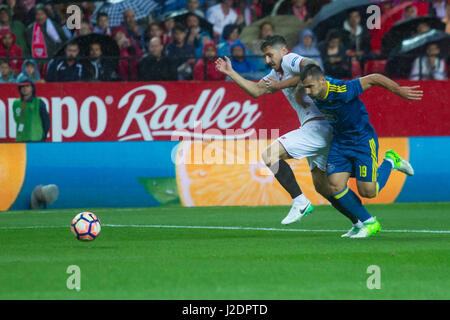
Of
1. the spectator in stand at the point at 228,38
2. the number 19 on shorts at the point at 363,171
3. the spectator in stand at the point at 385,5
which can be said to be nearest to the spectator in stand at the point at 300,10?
the spectator in stand at the point at 228,38

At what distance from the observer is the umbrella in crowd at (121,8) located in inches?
717

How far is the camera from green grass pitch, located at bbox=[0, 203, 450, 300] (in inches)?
248

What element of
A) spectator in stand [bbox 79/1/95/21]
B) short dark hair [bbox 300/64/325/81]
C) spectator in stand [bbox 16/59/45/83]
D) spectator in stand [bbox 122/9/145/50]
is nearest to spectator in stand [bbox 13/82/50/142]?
spectator in stand [bbox 16/59/45/83]

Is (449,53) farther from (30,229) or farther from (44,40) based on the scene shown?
(30,229)

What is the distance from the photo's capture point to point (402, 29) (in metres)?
17.4

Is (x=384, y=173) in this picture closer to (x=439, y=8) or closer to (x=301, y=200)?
(x=301, y=200)

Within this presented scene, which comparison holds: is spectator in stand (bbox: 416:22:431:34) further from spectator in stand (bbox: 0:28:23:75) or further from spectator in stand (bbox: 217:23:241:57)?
spectator in stand (bbox: 0:28:23:75)

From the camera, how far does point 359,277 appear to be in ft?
22.4

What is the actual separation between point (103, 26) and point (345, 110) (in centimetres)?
932

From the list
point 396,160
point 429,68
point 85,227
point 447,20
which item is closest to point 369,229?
point 396,160

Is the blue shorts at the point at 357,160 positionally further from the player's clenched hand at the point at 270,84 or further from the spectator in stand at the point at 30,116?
the spectator in stand at the point at 30,116

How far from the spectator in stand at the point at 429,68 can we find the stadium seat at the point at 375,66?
0.59 m
